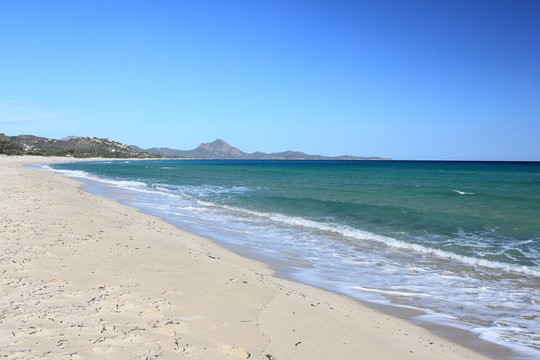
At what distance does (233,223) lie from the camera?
14086mm

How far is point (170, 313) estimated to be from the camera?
4422 mm

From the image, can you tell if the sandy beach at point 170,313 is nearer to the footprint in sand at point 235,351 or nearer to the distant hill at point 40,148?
the footprint in sand at point 235,351

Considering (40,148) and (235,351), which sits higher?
(40,148)

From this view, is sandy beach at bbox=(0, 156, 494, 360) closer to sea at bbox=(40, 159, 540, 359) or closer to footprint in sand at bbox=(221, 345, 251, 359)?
footprint in sand at bbox=(221, 345, 251, 359)

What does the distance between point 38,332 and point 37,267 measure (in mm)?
2737

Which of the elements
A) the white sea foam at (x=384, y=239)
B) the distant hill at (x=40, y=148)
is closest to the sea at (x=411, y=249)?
the white sea foam at (x=384, y=239)

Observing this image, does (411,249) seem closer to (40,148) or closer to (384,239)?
(384,239)

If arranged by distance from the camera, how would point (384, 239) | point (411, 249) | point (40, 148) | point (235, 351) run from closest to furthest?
point (235, 351) → point (411, 249) → point (384, 239) → point (40, 148)

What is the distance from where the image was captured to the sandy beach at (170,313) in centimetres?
355

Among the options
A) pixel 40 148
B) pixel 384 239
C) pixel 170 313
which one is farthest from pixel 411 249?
pixel 40 148

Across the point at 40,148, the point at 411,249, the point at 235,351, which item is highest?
the point at 40,148

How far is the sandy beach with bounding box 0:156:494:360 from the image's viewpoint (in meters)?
3.55

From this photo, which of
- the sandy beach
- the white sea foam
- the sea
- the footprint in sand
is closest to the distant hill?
the sea

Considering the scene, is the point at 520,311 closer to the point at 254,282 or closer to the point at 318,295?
the point at 318,295
